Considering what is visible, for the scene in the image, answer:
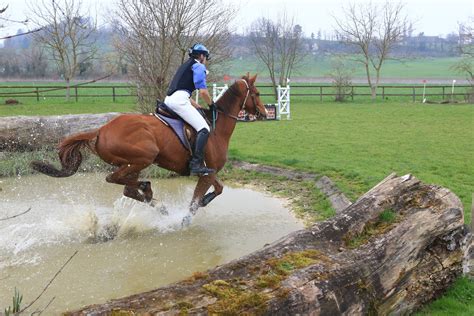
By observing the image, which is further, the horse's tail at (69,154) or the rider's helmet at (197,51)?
the rider's helmet at (197,51)

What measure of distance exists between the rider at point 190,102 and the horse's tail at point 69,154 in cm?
114

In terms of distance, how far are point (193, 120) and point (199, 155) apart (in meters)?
0.48

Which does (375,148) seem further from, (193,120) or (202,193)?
(193,120)

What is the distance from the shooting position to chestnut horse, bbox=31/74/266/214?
660cm

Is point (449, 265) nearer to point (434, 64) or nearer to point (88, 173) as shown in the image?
point (88, 173)

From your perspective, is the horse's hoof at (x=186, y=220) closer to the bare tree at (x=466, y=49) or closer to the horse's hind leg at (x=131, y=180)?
the horse's hind leg at (x=131, y=180)

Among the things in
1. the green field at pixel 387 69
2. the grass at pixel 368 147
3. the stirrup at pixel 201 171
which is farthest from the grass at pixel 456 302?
the green field at pixel 387 69

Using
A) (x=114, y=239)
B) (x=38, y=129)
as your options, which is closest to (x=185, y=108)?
(x=114, y=239)

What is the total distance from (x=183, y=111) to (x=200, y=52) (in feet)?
2.68

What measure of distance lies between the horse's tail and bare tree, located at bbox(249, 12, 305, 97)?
1225 inches

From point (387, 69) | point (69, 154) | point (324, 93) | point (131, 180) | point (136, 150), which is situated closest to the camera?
point (136, 150)

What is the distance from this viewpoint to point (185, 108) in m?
6.93

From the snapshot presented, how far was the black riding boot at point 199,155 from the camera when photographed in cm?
697

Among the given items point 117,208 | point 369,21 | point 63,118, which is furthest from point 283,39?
point 117,208
